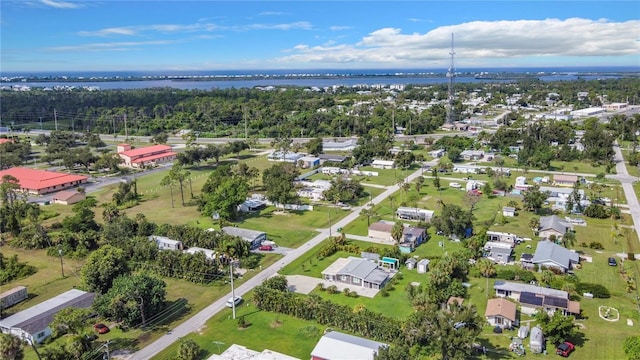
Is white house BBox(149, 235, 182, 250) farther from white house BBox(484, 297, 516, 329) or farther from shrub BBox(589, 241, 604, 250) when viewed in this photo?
shrub BBox(589, 241, 604, 250)

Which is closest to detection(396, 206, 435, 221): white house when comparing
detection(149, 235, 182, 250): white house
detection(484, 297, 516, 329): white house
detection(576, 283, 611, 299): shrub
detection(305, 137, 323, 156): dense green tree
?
detection(576, 283, 611, 299): shrub

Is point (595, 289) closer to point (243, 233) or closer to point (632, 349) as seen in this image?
point (632, 349)

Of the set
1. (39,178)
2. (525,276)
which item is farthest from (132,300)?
(39,178)

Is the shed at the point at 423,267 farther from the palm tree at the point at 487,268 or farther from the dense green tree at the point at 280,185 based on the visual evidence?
the dense green tree at the point at 280,185

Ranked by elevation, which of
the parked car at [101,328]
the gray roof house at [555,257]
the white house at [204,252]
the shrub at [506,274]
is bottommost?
the parked car at [101,328]

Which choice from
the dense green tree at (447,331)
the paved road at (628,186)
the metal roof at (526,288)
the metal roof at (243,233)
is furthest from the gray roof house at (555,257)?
the metal roof at (243,233)
